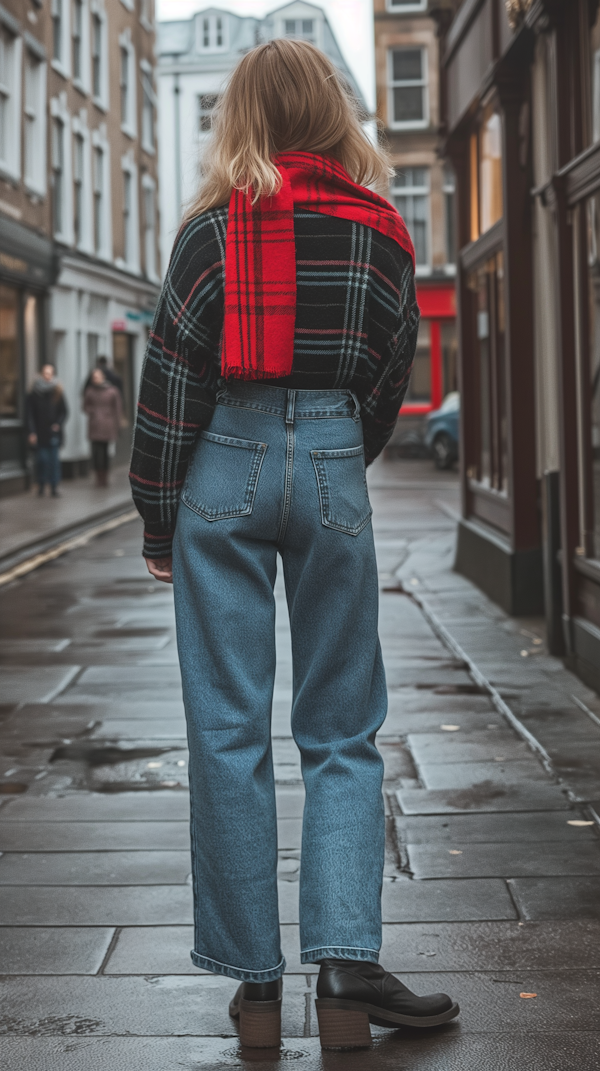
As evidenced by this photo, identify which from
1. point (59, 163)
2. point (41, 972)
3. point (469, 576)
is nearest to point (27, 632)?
point (469, 576)

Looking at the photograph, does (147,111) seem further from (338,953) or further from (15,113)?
(338,953)

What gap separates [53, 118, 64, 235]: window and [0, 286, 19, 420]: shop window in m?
4.08

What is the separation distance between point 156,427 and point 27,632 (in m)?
5.63

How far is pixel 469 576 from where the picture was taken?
980 centimetres

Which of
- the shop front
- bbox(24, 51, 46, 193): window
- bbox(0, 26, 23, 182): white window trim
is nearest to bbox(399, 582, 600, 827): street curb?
the shop front

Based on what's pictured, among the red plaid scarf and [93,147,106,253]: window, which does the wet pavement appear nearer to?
the red plaid scarf

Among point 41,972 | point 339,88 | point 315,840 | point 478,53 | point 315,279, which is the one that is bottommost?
point 41,972

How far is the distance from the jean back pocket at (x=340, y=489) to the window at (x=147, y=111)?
32.0 m

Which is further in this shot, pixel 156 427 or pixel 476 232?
pixel 476 232

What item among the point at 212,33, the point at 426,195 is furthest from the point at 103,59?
the point at 212,33

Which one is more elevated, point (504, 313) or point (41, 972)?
point (504, 313)

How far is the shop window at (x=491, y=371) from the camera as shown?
28.3 feet

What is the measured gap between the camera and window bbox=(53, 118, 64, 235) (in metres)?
25.2

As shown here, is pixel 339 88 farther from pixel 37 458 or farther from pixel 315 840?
pixel 37 458
